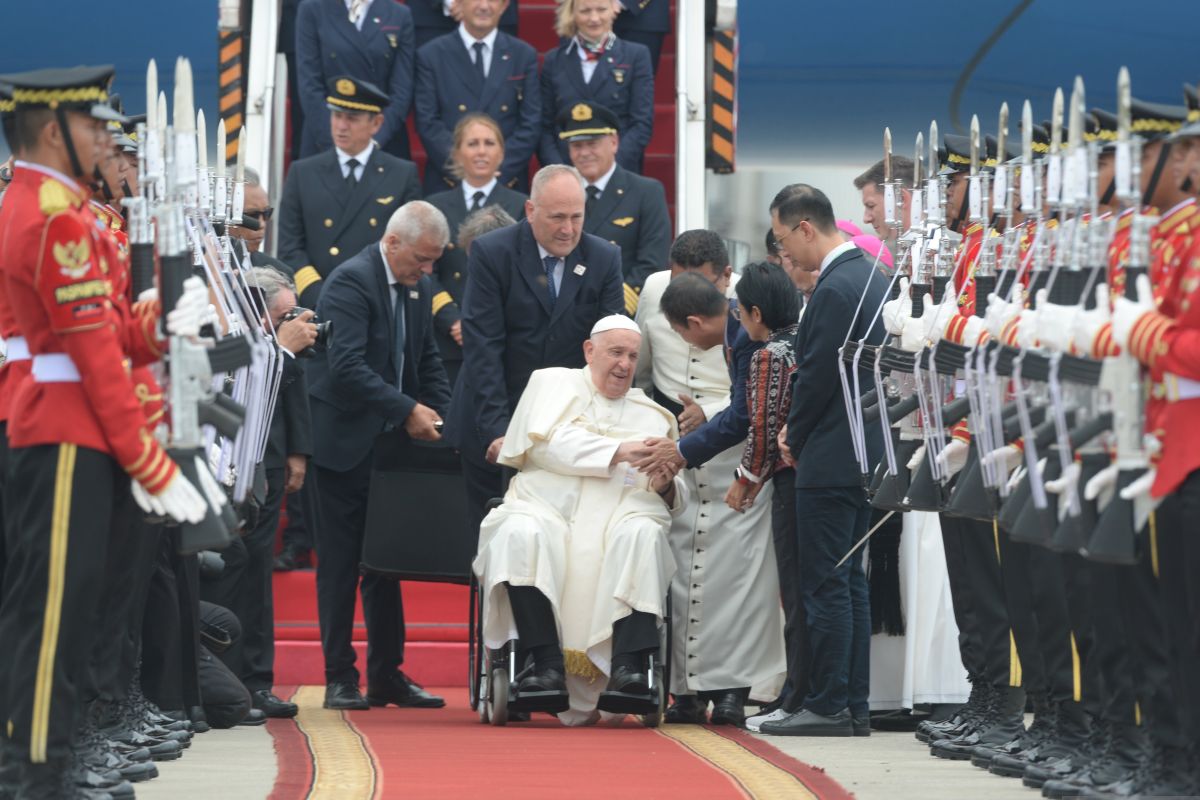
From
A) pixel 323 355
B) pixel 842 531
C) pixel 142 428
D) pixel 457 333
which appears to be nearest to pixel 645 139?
pixel 457 333

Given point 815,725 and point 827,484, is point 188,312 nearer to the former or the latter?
point 827,484

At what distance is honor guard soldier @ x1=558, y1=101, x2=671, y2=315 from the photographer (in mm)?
9453

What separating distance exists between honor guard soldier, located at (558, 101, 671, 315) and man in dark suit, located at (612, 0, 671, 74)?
1609 mm

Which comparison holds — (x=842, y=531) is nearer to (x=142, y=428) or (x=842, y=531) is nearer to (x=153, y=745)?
(x=153, y=745)

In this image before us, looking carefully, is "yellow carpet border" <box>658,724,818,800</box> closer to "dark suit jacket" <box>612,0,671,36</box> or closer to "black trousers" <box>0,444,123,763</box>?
"black trousers" <box>0,444,123,763</box>

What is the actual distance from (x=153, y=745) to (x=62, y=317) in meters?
1.96

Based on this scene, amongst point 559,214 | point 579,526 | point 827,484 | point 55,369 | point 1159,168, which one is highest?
point 559,214

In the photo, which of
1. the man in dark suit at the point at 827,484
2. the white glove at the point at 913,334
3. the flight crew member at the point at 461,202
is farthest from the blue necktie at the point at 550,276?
the white glove at the point at 913,334

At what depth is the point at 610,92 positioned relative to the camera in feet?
33.4

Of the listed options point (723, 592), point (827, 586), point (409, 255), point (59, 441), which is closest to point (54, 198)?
point (59, 441)

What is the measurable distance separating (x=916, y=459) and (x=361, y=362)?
2446 millimetres

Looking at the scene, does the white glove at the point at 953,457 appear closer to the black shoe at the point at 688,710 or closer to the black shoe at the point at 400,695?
the black shoe at the point at 688,710

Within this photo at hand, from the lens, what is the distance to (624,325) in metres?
7.80

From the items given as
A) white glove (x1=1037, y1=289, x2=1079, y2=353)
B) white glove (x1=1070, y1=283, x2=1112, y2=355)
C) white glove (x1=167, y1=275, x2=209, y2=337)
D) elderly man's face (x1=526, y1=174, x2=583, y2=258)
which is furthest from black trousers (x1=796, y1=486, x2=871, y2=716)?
white glove (x1=167, y1=275, x2=209, y2=337)
